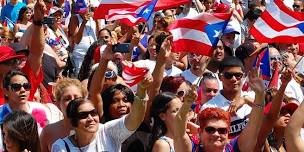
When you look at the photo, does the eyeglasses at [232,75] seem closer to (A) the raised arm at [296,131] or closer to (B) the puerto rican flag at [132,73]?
(B) the puerto rican flag at [132,73]

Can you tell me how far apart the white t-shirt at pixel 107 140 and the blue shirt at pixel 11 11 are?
629 centimetres

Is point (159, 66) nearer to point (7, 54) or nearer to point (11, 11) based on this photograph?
point (7, 54)

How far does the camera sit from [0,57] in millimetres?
6707

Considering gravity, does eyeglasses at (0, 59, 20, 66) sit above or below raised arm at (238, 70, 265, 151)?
above

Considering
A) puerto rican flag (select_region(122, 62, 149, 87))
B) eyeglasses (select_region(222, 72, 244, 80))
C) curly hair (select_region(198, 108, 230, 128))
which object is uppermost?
curly hair (select_region(198, 108, 230, 128))

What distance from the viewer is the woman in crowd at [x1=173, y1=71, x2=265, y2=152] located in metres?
5.30

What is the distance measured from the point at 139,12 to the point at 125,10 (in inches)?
6.7

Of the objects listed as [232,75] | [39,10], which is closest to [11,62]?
[39,10]

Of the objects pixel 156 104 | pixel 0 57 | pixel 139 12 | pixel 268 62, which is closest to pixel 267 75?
pixel 268 62

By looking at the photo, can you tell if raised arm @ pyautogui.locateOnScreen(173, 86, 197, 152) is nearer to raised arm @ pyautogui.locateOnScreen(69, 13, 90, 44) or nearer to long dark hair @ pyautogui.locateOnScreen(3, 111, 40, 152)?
long dark hair @ pyautogui.locateOnScreen(3, 111, 40, 152)

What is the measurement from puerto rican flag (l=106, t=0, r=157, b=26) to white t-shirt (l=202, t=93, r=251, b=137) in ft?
3.52

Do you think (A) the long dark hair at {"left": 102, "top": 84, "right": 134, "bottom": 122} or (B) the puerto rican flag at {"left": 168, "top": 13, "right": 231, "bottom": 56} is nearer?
(A) the long dark hair at {"left": 102, "top": 84, "right": 134, "bottom": 122}

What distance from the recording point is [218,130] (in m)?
5.38

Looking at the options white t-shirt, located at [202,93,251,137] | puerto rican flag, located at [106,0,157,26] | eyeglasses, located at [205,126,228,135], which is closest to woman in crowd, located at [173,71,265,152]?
eyeglasses, located at [205,126,228,135]
